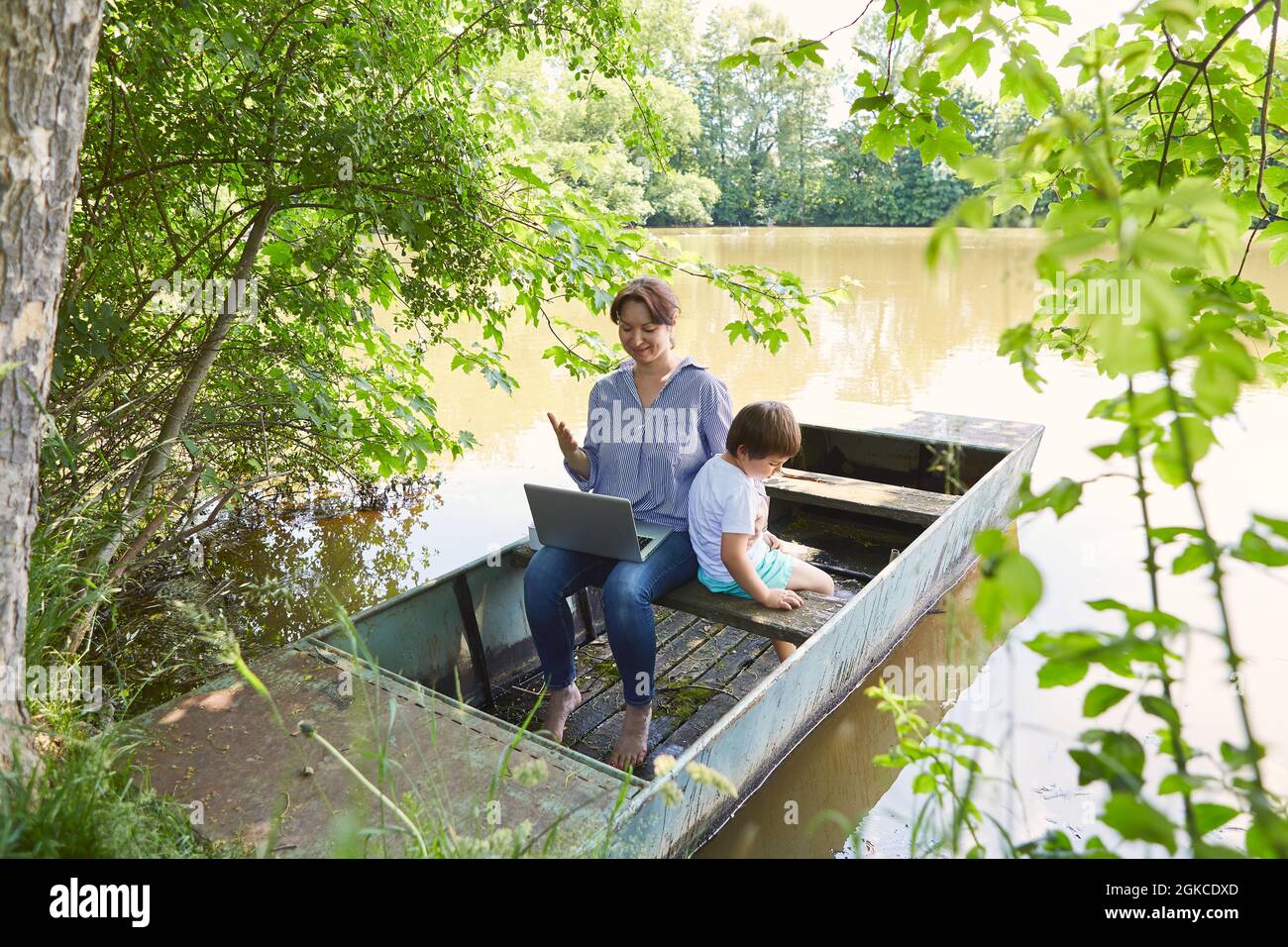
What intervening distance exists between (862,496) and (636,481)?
179cm

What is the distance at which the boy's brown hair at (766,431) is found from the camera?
2.93 metres

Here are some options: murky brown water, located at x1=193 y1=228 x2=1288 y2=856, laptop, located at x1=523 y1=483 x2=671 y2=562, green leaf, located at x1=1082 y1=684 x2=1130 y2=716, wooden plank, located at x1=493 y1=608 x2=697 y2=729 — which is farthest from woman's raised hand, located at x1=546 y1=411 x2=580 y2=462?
green leaf, located at x1=1082 y1=684 x2=1130 y2=716

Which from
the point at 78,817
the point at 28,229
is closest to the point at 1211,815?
the point at 78,817

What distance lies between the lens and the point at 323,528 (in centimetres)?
587

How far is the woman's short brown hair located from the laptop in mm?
689

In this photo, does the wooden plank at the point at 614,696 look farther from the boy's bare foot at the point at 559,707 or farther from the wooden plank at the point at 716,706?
the wooden plank at the point at 716,706

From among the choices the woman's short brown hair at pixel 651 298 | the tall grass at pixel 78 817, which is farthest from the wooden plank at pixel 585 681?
the tall grass at pixel 78 817

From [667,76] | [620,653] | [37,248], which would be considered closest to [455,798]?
[620,653]

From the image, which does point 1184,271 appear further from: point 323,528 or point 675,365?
point 323,528

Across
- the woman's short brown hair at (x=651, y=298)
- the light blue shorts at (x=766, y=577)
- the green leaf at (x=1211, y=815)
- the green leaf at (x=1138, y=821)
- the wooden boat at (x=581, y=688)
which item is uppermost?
the woman's short brown hair at (x=651, y=298)

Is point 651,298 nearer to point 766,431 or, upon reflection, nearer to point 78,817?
point 766,431
